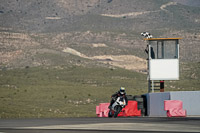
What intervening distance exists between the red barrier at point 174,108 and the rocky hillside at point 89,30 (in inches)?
3079

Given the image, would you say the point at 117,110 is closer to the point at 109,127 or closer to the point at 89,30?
the point at 109,127

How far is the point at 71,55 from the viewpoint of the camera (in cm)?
11844

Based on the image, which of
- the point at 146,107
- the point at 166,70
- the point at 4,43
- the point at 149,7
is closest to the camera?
the point at 146,107

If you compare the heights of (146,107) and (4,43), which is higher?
(4,43)

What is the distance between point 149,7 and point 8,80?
361 feet

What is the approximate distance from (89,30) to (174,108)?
122 meters

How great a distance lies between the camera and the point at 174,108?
28766 millimetres

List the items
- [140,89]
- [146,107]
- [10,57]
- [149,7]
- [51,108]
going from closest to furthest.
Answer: [146,107]
[51,108]
[140,89]
[10,57]
[149,7]

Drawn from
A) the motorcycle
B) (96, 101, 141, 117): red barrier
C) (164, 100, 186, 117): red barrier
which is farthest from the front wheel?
(164, 100, 186, 117): red barrier

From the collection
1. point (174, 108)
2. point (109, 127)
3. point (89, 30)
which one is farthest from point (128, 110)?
point (89, 30)

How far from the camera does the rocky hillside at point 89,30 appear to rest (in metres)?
117

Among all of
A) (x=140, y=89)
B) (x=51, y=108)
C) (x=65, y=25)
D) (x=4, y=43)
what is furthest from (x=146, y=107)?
(x=65, y=25)

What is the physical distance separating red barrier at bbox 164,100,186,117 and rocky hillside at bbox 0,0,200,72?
257 ft

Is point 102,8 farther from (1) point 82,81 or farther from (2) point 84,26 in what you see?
(1) point 82,81
